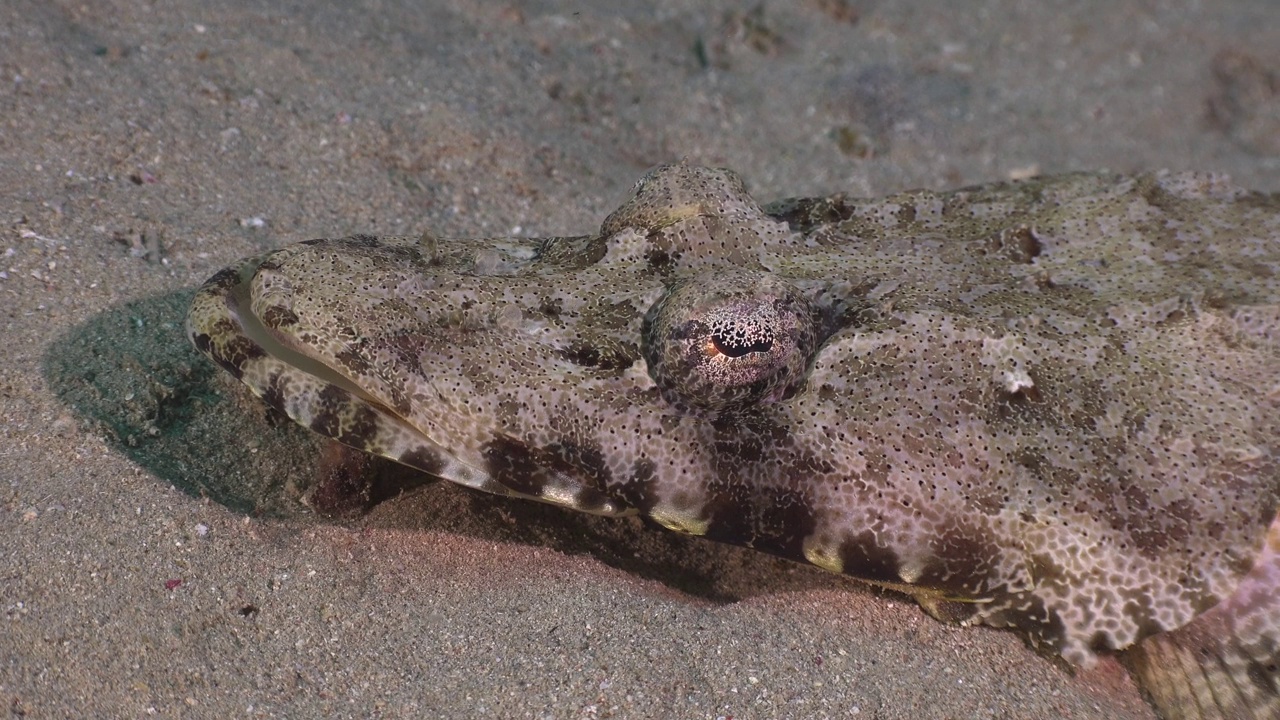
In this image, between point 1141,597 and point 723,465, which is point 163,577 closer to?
point 723,465

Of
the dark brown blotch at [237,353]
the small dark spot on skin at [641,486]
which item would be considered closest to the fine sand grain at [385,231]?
the small dark spot on skin at [641,486]

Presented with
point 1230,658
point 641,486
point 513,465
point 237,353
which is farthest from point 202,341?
point 1230,658

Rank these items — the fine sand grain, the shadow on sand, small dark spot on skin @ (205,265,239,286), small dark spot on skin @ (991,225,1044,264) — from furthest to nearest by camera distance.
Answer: small dark spot on skin @ (991,225,1044,264)
the shadow on sand
small dark spot on skin @ (205,265,239,286)
the fine sand grain

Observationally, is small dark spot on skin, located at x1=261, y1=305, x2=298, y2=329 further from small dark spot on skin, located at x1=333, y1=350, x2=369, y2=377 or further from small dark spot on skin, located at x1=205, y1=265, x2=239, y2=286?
small dark spot on skin, located at x1=205, y1=265, x2=239, y2=286

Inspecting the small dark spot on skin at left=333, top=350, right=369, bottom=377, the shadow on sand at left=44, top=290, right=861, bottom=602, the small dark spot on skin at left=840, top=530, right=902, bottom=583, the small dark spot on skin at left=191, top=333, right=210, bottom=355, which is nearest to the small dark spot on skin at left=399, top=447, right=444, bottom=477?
the small dark spot on skin at left=333, top=350, right=369, bottom=377

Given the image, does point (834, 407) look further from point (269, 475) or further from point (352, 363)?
point (269, 475)

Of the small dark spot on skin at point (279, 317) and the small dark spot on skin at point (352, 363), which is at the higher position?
the small dark spot on skin at point (279, 317)

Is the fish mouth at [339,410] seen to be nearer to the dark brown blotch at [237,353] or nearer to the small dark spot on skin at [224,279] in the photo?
the dark brown blotch at [237,353]
